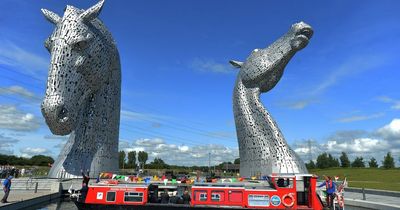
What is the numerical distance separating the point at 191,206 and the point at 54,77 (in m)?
9.56

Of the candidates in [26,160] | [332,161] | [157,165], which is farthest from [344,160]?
[26,160]

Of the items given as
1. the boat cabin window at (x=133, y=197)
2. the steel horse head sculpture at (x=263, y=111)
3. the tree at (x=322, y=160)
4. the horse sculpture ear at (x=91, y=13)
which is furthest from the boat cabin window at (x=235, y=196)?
the tree at (x=322, y=160)

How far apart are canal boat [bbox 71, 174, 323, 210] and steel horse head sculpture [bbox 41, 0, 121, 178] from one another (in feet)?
18.2

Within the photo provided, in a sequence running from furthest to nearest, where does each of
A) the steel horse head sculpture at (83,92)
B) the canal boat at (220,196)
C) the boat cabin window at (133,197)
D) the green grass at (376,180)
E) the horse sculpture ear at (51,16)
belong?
1. the green grass at (376,180)
2. the horse sculpture ear at (51,16)
3. the steel horse head sculpture at (83,92)
4. the boat cabin window at (133,197)
5. the canal boat at (220,196)

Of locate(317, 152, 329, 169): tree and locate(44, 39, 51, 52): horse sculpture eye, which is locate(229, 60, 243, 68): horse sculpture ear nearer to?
locate(44, 39, 51, 52): horse sculpture eye

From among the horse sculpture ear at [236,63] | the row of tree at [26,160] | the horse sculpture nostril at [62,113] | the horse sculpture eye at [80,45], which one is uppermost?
the horse sculpture ear at [236,63]

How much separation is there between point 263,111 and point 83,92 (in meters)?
10.5

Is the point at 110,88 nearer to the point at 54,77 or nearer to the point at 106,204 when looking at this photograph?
the point at 54,77

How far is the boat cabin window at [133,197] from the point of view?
1273 cm

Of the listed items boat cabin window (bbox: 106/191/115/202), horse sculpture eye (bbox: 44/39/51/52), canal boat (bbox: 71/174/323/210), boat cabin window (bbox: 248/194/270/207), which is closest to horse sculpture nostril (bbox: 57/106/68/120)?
horse sculpture eye (bbox: 44/39/51/52)

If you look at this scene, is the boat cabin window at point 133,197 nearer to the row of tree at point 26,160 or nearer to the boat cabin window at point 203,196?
the boat cabin window at point 203,196

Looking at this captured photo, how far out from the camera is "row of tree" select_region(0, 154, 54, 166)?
75.0m

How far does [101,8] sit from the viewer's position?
19453 millimetres

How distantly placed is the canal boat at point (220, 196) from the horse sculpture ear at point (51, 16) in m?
10.5
